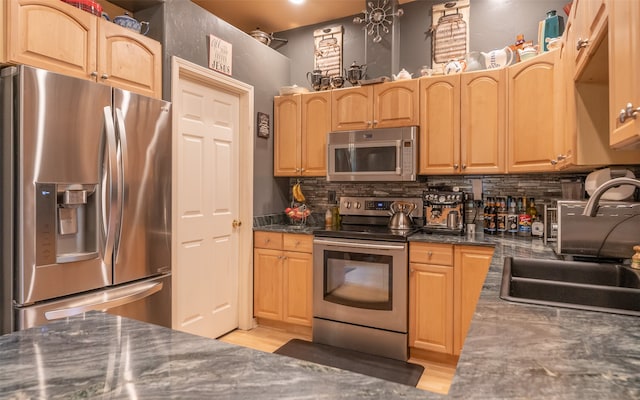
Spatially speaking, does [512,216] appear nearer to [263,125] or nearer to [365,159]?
[365,159]

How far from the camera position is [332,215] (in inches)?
140

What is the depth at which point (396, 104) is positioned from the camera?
10.3 feet

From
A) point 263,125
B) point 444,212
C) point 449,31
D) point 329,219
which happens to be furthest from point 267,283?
point 449,31

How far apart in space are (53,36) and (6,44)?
0.23 meters

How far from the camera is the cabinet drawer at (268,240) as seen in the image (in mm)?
3285

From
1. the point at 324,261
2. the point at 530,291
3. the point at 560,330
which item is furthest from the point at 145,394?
the point at 324,261

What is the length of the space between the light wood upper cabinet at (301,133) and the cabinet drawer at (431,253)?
3.67 feet

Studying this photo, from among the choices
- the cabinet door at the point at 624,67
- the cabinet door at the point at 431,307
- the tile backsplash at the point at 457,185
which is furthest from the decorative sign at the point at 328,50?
the cabinet door at the point at 624,67

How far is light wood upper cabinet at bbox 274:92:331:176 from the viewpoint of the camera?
3.45 meters

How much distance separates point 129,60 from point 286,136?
1622 mm

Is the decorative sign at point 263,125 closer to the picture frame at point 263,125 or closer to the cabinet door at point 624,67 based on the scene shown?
the picture frame at point 263,125

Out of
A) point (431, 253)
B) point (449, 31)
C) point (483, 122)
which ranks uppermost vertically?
point (449, 31)

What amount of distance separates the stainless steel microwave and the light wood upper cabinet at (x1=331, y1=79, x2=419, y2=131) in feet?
0.36

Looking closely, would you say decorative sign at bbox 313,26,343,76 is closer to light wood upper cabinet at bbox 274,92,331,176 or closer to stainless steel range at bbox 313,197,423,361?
light wood upper cabinet at bbox 274,92,331,176
